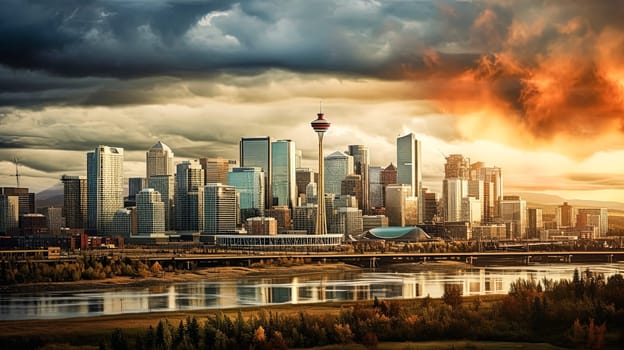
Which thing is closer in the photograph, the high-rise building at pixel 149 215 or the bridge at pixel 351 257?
the bridge at pixel 351 257

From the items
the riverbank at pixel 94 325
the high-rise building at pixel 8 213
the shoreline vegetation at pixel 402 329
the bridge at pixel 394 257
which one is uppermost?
Answer: the high-rise building at pixel 8 213

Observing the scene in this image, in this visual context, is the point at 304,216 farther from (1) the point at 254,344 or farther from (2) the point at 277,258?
(1) the point at 254,344

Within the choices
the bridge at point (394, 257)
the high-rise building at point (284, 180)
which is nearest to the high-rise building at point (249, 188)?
the high-rise building at point (284, 180)

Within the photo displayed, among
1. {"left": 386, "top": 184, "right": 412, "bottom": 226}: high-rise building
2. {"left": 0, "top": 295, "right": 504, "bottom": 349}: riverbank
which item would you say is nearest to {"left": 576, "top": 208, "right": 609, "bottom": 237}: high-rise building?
{"left": 386, "top": 184, "right": 412, "bottom": 226}: high-rise building

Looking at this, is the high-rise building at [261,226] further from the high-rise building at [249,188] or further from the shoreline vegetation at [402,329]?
the shoreline vegetation at [402,329]

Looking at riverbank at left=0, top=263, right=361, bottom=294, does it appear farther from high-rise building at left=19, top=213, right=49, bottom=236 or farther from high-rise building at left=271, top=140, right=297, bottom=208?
high-rise building at left=271, top=140, right=297, bottom=208

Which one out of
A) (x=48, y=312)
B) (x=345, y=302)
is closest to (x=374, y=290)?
(x=345, y=302)
